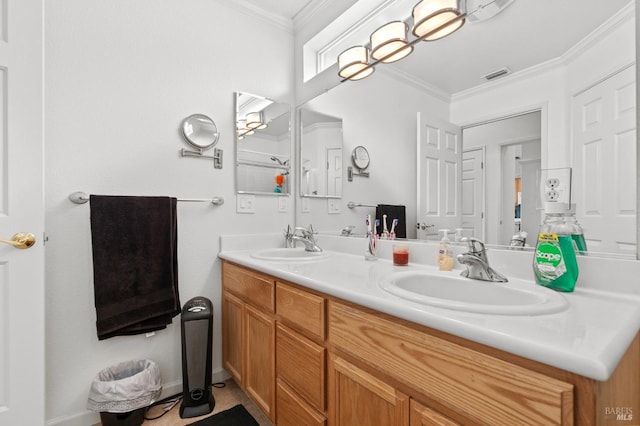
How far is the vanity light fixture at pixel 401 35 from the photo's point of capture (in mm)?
1342

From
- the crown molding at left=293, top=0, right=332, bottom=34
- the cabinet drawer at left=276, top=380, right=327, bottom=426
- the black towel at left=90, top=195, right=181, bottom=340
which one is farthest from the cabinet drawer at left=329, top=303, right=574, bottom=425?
the crown molding at left=293, top=0, right=332, bottom=34

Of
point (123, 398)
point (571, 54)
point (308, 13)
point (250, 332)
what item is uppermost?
point (308, 13)

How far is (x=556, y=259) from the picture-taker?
0.88m

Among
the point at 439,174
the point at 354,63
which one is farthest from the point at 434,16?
the point at 439,174

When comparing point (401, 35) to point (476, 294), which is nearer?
point (476, 294)

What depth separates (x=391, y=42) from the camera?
5.15ft

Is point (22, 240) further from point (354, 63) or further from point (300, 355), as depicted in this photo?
point (354, 63)

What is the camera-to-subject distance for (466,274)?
1074 millimetres

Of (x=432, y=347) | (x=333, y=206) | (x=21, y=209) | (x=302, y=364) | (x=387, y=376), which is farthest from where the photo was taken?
(x=333, y=206)

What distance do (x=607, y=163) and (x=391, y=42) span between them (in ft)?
3.62

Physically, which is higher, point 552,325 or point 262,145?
point 262,145

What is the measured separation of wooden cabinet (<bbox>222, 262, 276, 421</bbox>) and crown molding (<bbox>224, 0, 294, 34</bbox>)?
5.56ft

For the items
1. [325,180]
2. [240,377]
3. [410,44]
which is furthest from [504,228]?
[240,377]

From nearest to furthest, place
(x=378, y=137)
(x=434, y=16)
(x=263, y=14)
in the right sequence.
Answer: (x=434, y=16) → (x=378, y=137) → (x=263, y=14)
